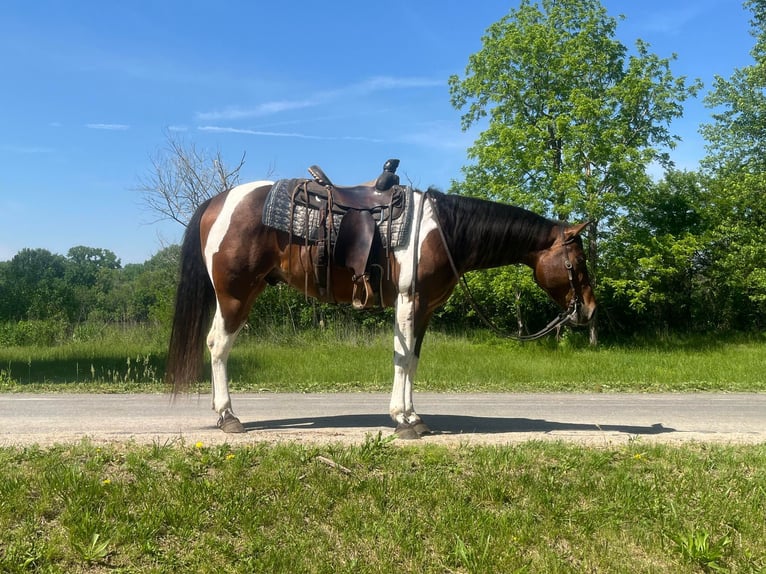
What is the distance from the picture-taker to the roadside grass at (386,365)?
11500 millimetres

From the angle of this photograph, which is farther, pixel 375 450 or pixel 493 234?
pixel 493 234

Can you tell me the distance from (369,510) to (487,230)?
9.92 ft

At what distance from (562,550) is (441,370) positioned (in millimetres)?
10165

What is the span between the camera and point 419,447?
479 cm

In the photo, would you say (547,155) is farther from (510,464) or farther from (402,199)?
(510,464)

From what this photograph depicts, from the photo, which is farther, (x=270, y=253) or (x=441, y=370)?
(x=441, y=370)

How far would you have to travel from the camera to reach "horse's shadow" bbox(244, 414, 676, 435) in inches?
248

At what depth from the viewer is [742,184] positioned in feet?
75.6

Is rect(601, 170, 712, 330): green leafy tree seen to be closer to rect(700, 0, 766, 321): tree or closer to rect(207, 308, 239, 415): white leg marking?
rect(700, 0, 766, 321): tree

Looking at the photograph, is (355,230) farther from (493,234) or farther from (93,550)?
(93,550)

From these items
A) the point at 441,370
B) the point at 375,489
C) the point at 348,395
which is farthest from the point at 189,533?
the point at 441,370

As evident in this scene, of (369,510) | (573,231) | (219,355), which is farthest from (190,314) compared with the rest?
(573,231)

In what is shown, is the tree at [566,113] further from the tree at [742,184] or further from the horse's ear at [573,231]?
the horse's ear at [573,231]

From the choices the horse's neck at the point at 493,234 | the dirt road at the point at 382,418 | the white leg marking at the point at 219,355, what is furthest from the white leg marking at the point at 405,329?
the white leg marking at the point at 219,355
